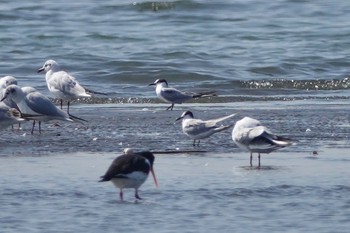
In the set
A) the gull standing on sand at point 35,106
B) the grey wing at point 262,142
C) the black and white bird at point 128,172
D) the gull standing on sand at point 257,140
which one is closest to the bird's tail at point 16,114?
the gull standing on sand at point 35,106

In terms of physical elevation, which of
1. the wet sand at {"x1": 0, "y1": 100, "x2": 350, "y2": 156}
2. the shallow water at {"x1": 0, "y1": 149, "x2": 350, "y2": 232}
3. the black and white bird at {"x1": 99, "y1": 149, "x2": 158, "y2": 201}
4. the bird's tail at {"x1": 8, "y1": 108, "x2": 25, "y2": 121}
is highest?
the bird's tail at {"x1": 8, "y1": 108, "x2": 25, "y2": 121}

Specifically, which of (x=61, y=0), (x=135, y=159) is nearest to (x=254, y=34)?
(x=61, y=0)

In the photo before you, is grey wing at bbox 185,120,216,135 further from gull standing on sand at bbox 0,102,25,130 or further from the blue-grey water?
gull standing on sand at bbox 0,102,25,130

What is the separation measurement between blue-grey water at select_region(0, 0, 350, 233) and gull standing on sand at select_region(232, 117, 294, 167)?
0.58 feet

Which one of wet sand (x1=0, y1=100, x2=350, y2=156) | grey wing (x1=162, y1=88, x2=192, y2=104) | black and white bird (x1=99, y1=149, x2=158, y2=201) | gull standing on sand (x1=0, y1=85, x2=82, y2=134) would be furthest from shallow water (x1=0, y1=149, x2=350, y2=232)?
grey wing (x1=162, y1=88, x2=192, y2=104)

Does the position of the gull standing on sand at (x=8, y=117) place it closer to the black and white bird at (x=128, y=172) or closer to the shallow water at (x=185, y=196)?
the shallow water at (x=185, y=196)

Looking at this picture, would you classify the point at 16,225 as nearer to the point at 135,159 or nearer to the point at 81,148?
the point at 135,159

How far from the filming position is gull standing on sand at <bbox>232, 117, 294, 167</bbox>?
10844 millimetres

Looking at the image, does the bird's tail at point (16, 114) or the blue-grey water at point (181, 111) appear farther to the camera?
the bird's tail at point (16, 114)

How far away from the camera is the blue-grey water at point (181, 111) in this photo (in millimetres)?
8727

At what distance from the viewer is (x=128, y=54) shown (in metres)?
22.6

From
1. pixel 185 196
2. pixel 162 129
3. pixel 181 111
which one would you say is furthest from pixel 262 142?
pixel 181 111

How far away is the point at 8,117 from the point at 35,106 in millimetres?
885

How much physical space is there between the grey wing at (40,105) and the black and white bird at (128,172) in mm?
4321
